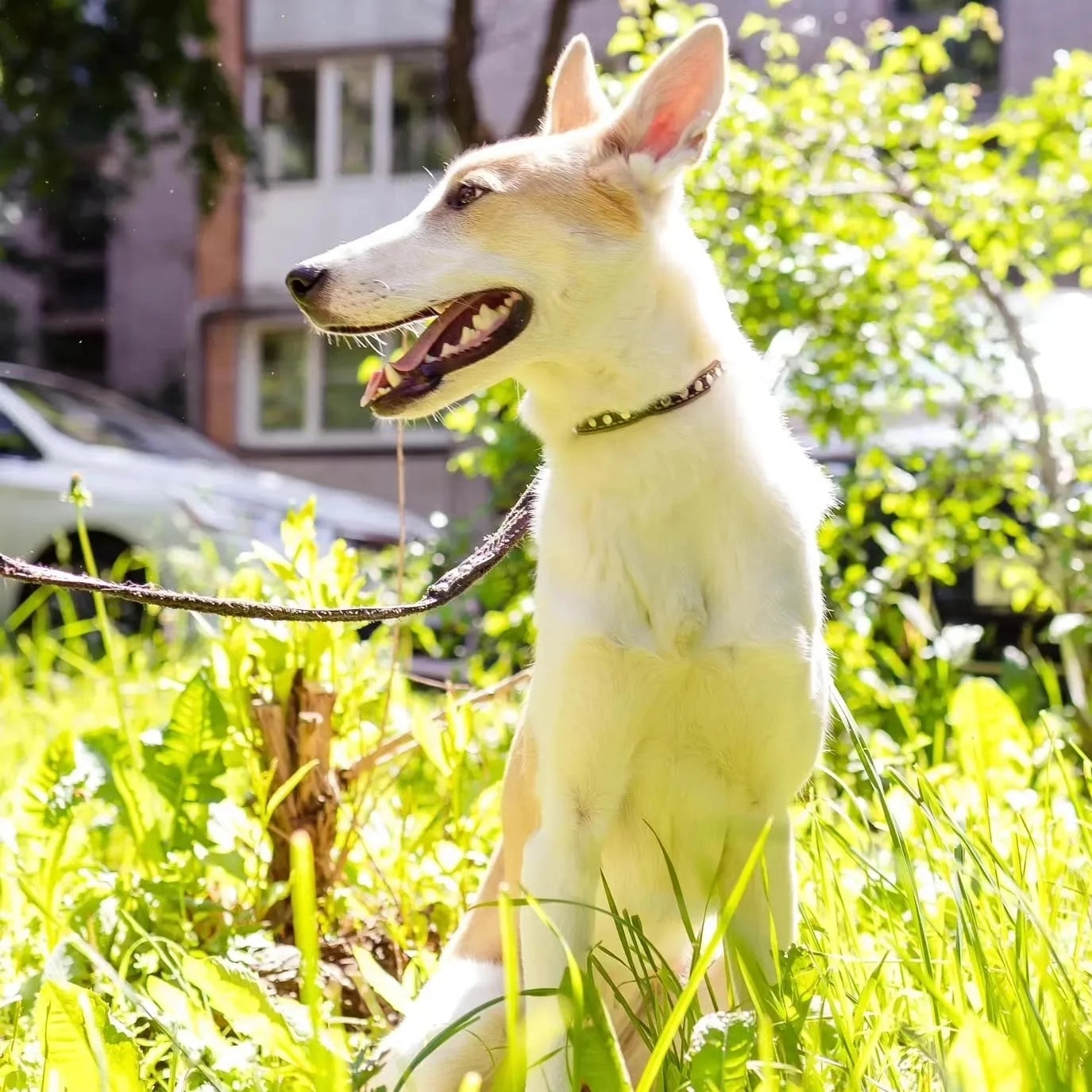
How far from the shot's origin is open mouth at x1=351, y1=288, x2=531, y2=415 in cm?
149

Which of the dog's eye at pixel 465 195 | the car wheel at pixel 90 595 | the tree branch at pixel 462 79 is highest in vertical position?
the tree branch at pixel 462 79

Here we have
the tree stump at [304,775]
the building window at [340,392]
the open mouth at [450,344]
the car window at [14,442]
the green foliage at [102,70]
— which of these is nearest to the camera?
the open mouth at [450,344]

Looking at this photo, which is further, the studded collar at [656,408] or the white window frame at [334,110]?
the white window frame at [334,110]

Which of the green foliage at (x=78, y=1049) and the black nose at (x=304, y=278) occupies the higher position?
the black nose at (x=304, y=278)

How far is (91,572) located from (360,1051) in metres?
1.03

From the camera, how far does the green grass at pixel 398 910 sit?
1220mm

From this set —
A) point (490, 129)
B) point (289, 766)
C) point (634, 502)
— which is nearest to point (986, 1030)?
point (634, 502)

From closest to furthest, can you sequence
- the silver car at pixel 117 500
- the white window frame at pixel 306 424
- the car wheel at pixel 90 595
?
the car wheel at pixel 90 595
the silver car at pixel 117 500
the white window frame at pixel 306 424

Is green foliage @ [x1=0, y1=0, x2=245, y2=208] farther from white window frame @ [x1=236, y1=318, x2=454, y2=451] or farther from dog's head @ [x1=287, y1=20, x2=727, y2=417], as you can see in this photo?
dog's head @ [x1=287, y1=20, x2=727, y2=417]

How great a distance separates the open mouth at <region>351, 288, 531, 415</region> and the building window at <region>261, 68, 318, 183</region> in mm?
12001

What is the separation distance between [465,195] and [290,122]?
12.6 metres

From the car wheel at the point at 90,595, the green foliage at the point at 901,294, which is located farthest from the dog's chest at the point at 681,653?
the car wheel at the point at 90,595

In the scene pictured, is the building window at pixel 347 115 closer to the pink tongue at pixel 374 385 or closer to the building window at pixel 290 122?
the building window at pixel 290 122

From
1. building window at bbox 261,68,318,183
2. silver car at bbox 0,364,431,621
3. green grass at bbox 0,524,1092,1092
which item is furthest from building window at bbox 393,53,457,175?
green grass at bbox 0,524,1092,1092
